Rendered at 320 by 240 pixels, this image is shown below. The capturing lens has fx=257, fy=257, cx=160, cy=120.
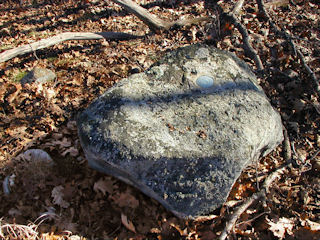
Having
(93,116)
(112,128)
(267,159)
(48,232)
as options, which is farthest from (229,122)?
(48,232)

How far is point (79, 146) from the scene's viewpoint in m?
4.31

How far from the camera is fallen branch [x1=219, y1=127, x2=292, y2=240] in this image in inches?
126

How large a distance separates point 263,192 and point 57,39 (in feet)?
18.2

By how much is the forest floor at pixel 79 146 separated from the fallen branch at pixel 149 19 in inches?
7.8

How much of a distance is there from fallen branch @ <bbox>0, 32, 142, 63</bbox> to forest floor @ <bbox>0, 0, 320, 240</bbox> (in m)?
0.19

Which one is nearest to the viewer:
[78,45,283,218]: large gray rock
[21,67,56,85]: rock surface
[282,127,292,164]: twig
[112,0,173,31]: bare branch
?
[78,45,283,218]: large gray rock

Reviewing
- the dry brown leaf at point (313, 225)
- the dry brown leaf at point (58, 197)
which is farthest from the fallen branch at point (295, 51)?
the dry brown leaf at point (58, 197)

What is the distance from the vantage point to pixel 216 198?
3076 mm

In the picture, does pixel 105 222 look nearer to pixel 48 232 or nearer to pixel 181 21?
pixel 48 232

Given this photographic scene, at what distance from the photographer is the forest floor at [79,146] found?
3389 millimetres

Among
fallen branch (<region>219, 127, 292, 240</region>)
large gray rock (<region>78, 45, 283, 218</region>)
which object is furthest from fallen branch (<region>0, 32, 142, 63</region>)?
fallen branch (<region>219, 127, 292, 240</region>)

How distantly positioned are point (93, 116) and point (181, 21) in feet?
14.9

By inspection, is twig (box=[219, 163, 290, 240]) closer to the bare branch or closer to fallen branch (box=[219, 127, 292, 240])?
fallen branch (box=[219, 127, 292, 240])

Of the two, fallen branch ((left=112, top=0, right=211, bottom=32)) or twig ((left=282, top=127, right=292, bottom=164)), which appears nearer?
twig ((left=282, top=127, right=292, bottom=164))
